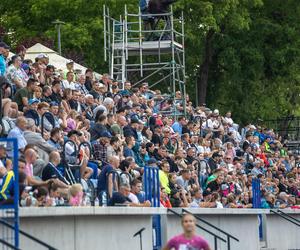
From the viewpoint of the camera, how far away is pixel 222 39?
194ft

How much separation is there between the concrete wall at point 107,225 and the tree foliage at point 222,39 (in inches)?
870

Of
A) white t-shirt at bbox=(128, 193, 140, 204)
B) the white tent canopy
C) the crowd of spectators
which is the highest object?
the white tent canopy

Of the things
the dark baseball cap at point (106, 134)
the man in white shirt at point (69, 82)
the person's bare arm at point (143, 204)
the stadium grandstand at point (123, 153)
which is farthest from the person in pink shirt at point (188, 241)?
the man in white shirt at point (69, 82)

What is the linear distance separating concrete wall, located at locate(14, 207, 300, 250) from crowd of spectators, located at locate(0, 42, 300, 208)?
30 centimetres

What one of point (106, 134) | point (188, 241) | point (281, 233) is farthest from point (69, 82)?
point (188, 241)

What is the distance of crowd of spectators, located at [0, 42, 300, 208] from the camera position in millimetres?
22453

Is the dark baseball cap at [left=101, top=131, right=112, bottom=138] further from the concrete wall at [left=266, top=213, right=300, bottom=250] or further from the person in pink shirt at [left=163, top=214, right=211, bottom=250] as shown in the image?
the person in pink shirt at [left=163, top=214, right=211, bottom=250]

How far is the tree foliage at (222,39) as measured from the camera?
181 ft

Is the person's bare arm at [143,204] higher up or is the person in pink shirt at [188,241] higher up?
the person's bare arm at [143,204]

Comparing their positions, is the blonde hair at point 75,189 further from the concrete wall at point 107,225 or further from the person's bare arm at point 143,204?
the person's bare arm at point 143,204

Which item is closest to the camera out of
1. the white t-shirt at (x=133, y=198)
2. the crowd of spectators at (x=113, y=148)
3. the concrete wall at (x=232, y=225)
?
the crowd of spectators at (x=113, y=148)

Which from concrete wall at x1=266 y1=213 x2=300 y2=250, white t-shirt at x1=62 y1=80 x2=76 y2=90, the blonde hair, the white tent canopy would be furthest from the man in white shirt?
the blonde hair

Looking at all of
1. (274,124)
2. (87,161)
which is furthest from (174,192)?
(274,124)

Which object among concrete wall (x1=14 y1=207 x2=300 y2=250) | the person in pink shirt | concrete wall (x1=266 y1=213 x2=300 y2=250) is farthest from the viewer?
concrete wall (x1=266 y1=213 x2=300 y2=250)
